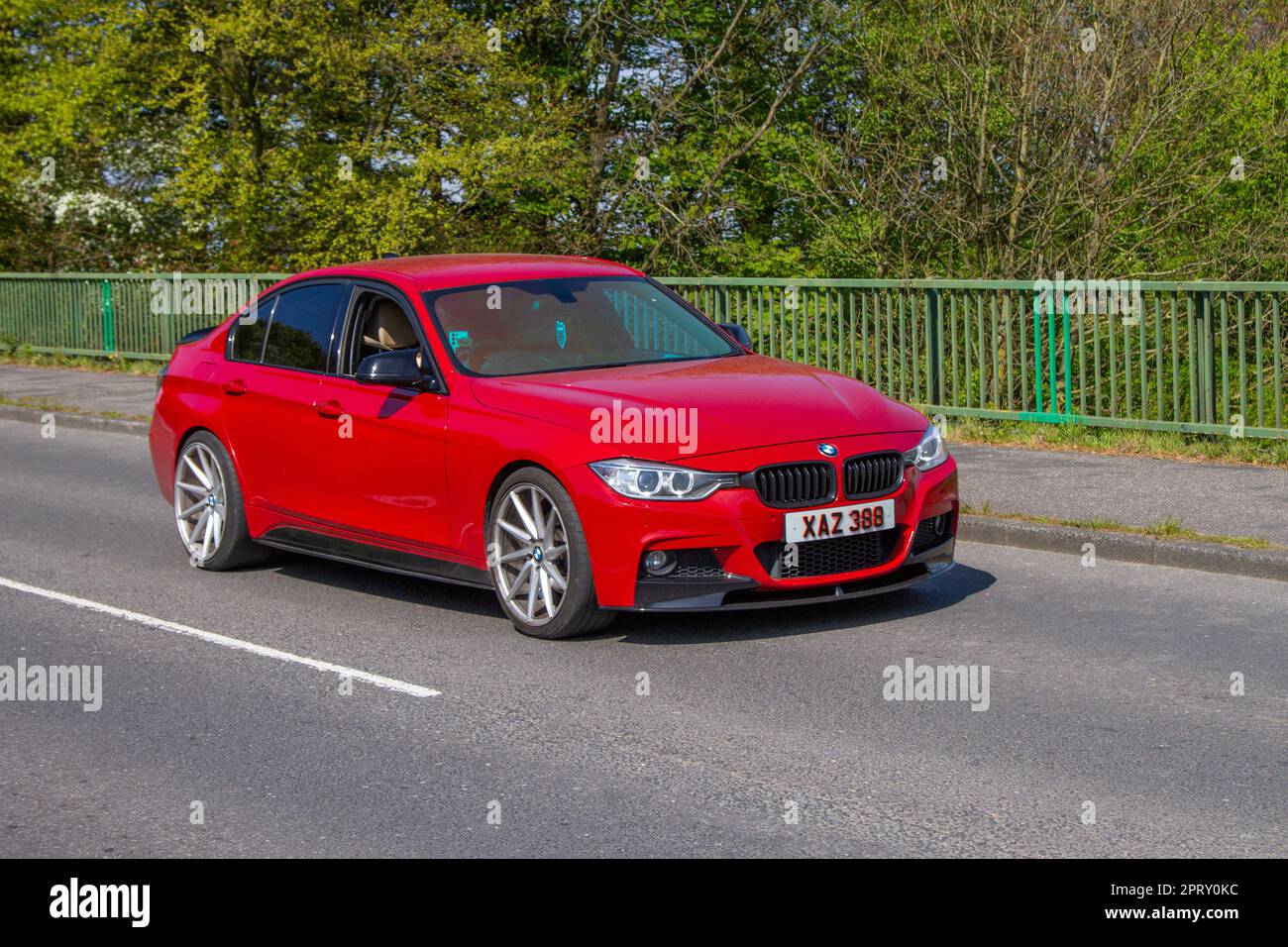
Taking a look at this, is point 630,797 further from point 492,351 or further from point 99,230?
point 99,230

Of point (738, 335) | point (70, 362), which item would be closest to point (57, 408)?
point (70, 362)

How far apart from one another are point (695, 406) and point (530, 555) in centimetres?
100

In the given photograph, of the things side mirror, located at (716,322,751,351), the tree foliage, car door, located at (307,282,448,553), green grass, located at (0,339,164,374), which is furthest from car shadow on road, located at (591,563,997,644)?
green grass, located at (0,339,164,374)

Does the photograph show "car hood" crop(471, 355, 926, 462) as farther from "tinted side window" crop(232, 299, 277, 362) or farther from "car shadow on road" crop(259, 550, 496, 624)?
"tinted side window" crop(232, 299, 277, 362)

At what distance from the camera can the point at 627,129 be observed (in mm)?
31297

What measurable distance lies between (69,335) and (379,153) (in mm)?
6891

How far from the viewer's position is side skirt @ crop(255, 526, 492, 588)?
814 centimetres

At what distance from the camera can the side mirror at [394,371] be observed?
26.9 feet

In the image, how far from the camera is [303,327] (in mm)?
9359

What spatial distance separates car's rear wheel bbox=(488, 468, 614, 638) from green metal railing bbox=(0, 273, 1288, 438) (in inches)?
278

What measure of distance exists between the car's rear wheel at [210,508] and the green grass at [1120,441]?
659cm

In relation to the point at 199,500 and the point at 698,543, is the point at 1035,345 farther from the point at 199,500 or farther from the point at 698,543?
the point at 698,543
